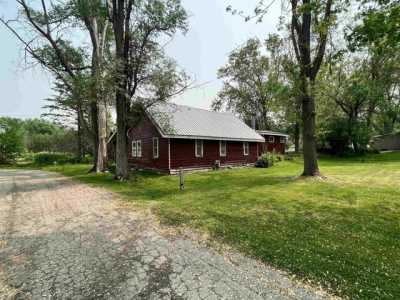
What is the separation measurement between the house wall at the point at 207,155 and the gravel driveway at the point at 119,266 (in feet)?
33.4

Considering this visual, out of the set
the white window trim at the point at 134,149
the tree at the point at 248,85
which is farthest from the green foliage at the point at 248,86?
the white window trim at the point at 134,149

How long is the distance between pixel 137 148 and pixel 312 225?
16863mm

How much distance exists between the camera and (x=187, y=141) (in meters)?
16.8

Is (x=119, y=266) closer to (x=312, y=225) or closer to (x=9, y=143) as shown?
(x=312, y=225)

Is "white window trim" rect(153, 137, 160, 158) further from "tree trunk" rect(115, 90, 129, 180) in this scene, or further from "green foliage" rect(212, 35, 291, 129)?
"green foliage" rect(212, 35, 291, 129)

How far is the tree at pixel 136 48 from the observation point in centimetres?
1281

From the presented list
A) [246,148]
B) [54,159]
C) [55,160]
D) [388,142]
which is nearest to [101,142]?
[246,148]

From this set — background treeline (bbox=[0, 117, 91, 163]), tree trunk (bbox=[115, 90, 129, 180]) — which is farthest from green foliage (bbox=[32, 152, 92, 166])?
tree trunk (bbox=[115, 90, 129, 180])

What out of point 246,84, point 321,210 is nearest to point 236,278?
point 321,210

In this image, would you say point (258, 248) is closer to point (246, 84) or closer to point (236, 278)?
point (236, 278)

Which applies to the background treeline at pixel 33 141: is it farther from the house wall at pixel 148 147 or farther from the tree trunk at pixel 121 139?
the tree trunk at pixel 121 139

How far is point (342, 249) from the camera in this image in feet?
13.4

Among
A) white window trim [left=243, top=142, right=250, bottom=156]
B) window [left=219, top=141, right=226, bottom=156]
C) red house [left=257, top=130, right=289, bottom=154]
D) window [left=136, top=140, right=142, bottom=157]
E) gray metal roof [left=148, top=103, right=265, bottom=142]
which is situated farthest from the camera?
red house [left=257, top=130, right=289, bottom=154]

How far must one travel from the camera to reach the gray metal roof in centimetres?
1512
